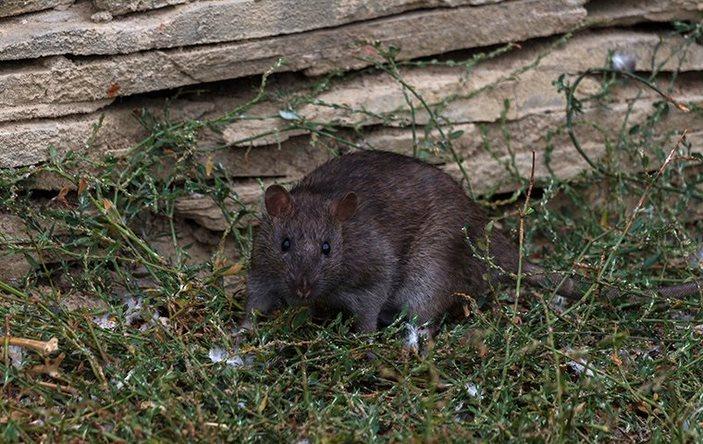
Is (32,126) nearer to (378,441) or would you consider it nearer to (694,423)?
(378,441)

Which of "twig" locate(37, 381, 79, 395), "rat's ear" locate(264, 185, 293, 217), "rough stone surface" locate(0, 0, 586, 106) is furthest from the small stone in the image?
"twig" locate(37, 381, 79, 395)

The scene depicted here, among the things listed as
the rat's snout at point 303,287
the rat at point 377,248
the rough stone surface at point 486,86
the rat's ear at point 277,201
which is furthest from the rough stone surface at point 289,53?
the rat's snout at point 303,287

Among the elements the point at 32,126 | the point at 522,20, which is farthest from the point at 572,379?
the point at 32,126

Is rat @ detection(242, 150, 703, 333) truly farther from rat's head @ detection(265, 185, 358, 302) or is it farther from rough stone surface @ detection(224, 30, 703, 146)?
rough stone surface @ detection(224, 30, 703, 146)

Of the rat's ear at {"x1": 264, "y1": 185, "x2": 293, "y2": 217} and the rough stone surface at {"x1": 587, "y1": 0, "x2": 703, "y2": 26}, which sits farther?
the rough stone surface at {"x1": 587, "y1": 0, "x2": 703, "y2": 26}

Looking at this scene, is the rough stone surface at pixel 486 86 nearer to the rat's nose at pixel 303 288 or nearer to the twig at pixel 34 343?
the rat's nose at pixel 303 288

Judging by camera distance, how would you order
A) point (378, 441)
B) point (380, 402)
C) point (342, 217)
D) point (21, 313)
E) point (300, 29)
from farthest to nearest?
point (300, 29) < point (342, 217) < point (21, 313) < point (380, 402) < point (378, 441)
